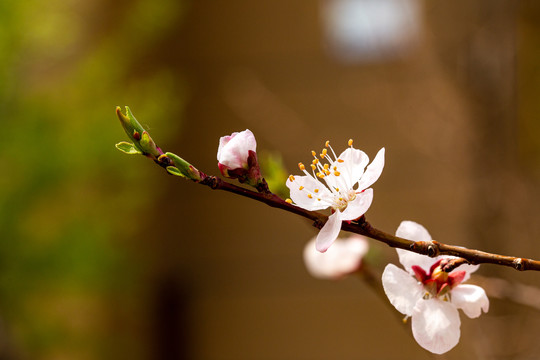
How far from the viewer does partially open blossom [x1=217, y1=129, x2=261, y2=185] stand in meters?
0.35

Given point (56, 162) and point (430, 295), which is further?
point (56, 162)

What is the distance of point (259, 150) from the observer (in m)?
2.64

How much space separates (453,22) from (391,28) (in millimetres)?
821

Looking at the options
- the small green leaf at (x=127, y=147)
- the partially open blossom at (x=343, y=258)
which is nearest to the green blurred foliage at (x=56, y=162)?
the partially open blossom at (x=343, y=258)

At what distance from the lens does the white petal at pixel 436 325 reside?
333mm

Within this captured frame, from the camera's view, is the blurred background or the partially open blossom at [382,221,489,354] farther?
the blurred background

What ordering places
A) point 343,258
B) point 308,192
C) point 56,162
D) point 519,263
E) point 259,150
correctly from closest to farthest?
1. point 519,263
2. point 308,192
3. point 343,258
4. point 56,162
5. point 259,150

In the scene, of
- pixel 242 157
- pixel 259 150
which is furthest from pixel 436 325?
pixel 259 150

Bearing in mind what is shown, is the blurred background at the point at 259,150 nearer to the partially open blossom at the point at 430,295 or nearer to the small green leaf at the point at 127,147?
the partially open blossom at the point at 430,295

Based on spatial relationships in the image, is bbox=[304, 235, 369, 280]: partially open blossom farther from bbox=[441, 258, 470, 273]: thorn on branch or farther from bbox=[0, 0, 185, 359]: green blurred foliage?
bbox=[0, 0, 185, 359]: green blurred foliage

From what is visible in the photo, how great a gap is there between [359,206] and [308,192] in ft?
0.27

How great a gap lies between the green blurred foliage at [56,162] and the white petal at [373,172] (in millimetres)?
1091

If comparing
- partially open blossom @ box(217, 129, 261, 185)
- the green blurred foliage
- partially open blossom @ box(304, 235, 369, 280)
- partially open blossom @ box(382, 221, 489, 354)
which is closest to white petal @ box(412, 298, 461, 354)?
partially open blossom @ box(382, 221, 489, 354)

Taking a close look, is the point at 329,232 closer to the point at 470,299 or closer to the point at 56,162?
the point at 470,299
